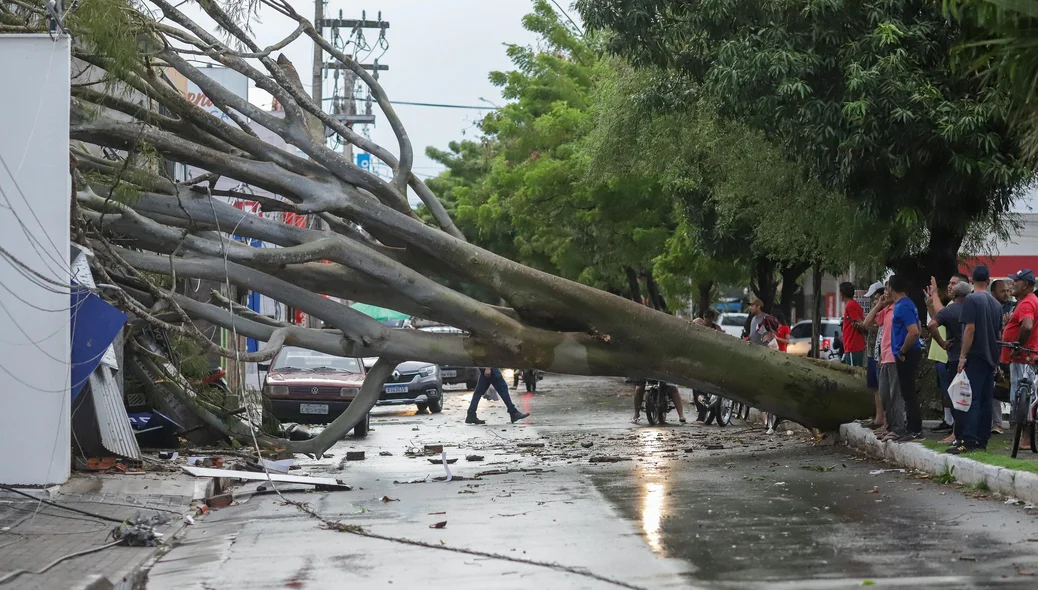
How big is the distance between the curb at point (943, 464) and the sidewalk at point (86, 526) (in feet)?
22.3

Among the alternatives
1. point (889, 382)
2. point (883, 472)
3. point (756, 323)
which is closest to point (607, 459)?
point (889, 382)

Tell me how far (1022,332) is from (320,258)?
307 inches

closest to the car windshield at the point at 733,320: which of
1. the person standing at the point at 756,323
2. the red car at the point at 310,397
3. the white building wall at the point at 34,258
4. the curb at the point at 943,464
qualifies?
the person standing at the point at 756,323

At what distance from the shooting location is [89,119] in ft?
45.8

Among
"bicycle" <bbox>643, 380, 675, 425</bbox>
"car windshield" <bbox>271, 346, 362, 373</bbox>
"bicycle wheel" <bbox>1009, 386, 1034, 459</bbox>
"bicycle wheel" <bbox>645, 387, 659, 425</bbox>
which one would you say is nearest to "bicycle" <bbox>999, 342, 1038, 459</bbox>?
"bicycle wheel" <bbox>1009, 386, 1034, 459</bbox>

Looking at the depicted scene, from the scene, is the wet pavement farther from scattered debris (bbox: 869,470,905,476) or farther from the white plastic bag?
the white plastic bag

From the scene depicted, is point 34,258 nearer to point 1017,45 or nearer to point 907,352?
point 1017,45

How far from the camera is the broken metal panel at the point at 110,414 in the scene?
13.1 meters

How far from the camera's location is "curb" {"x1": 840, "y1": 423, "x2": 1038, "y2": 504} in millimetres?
9828

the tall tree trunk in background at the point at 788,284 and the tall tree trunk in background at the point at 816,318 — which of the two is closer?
the tall tree trunk in background at the point at 816,318

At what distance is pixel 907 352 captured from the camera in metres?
13.2

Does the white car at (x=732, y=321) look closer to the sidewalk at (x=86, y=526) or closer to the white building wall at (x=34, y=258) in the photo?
the sidewalk at (x=86, y=526)

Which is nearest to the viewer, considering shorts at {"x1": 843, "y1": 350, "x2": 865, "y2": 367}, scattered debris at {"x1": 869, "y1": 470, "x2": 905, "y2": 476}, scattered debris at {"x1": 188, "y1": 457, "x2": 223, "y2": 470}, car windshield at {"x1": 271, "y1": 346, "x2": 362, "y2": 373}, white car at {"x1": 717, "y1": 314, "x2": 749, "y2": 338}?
scattered debris at {"x1": 869, "y1": 470, "x2": 905, "y2": 476}

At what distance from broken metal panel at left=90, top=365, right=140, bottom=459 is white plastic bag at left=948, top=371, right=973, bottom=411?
28.7 ft
